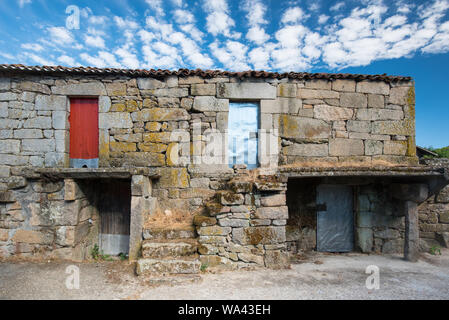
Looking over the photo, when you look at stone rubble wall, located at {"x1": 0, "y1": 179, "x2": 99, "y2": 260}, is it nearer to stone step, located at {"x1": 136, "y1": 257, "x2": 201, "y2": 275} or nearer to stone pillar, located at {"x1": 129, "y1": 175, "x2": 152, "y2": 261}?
stone pillar, located at {"x1": 129, "y1": 175, "x2": 152, "y2": 261}

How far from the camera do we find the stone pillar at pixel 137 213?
12.6ft

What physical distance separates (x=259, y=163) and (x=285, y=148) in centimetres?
70

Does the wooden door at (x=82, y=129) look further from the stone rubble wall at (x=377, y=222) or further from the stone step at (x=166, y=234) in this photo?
the stone rubble wall at (x=377, y=222)

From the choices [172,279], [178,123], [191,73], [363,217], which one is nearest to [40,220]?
[172,279]

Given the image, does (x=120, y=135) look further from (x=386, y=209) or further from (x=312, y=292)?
(x=386, y=209)

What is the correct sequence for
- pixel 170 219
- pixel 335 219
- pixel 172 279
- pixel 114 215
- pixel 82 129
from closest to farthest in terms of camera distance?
1. pixel 172 279
2. pixel 170 219
3. pixel 82 129
4. pixel 114 215
5. pixel 335 219

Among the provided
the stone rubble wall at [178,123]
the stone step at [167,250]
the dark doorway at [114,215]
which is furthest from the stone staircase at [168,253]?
the dark doorway at [114,215]

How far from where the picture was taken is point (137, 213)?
3918 millimetres

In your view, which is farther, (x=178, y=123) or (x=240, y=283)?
(x=178, y=123)

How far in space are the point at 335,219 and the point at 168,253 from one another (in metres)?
4.19

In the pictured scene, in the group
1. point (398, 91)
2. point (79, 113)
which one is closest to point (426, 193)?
point (398, 91)

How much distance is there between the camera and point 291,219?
5.11 metres

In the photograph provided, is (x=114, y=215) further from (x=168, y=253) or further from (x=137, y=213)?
(x=168, y=253)
